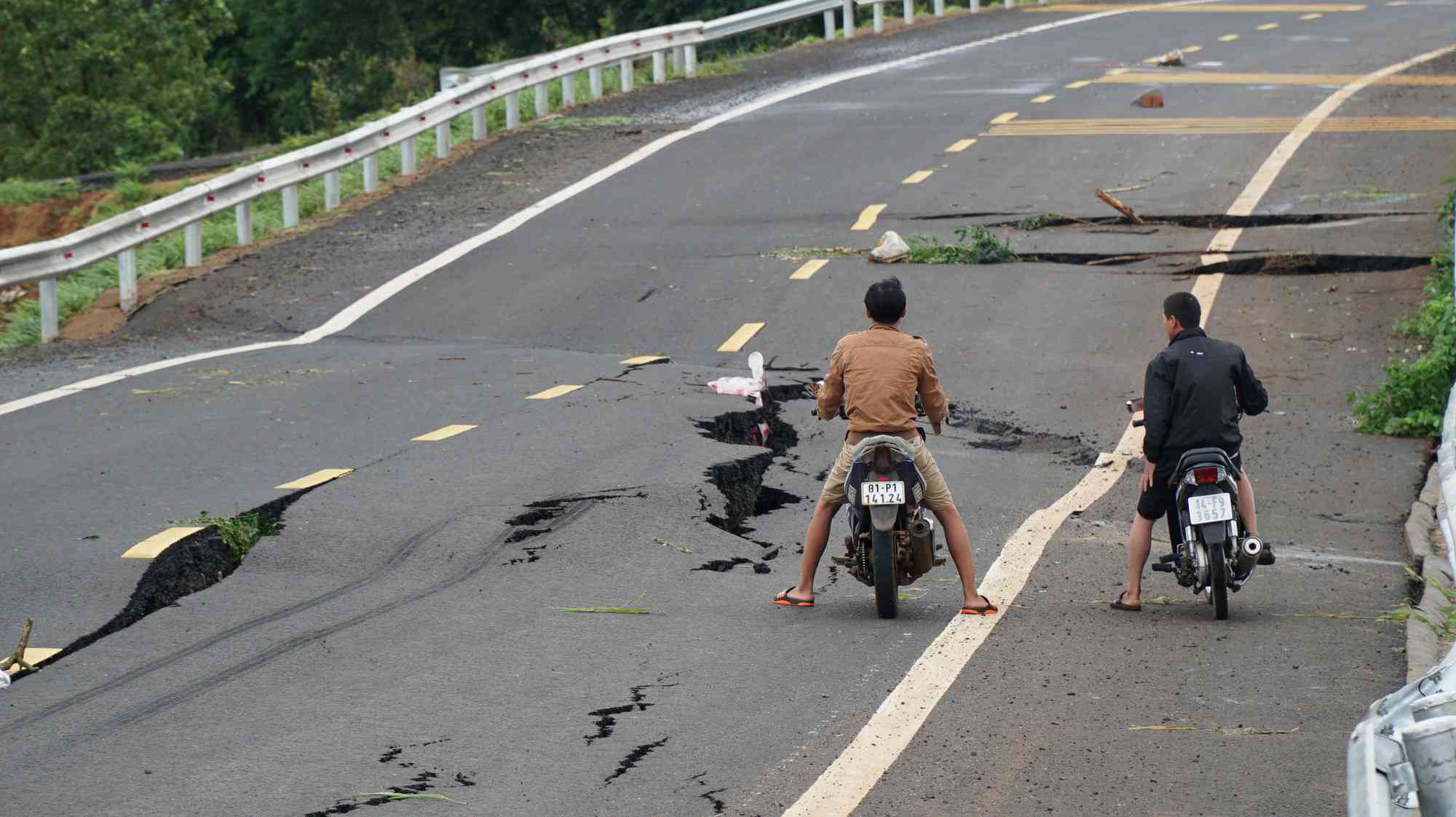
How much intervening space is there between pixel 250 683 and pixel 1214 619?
4473mm

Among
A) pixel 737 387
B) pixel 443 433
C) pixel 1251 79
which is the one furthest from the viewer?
pixel 1251 79

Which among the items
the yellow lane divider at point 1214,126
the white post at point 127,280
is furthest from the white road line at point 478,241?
the yellow lane divider at point 1214,126

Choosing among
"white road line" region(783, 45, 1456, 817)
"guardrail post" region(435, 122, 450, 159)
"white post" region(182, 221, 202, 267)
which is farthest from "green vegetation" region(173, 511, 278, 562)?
"guardrail post" region(435, 122, 450, 159)

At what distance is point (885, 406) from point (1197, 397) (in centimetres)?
158

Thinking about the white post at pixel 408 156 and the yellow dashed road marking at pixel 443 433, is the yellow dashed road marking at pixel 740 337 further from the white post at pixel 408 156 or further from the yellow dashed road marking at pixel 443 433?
the white post at pixel 408 156

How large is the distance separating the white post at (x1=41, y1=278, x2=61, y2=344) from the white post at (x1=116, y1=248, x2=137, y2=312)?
0.80 meters

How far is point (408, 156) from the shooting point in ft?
77.6

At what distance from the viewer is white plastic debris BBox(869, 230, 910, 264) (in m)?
17.9

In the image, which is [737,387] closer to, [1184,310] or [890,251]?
[1184,310]

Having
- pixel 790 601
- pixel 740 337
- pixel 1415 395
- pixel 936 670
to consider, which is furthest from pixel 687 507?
pixel 1415 395

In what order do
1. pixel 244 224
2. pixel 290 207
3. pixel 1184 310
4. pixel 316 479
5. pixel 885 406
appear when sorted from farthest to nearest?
pixel 290 207, pixel 244 224, pixel 316 479, pixel 1184 310, pixel 885 406

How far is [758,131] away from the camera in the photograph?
81.8ft

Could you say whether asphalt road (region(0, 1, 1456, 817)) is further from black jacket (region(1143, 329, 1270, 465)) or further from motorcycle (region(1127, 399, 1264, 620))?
black jacket (region(1143, 329, 1270, 465))

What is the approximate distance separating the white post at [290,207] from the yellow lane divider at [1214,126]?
9.24 m
